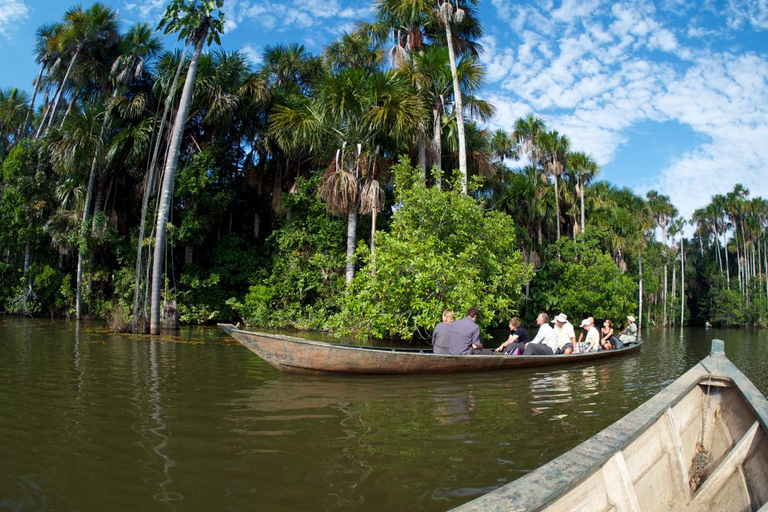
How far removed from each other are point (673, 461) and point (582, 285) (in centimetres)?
2877

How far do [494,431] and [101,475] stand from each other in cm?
→ 390

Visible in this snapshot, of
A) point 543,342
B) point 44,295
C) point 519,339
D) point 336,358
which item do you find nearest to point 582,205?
point 519,339

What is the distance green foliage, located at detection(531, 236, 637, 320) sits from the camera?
99.1 feet

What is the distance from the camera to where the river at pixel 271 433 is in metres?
3.62

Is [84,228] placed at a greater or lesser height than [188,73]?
lesser

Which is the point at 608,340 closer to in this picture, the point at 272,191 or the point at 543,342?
the point at 543,342

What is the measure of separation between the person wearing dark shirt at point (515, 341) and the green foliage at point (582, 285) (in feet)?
64.3

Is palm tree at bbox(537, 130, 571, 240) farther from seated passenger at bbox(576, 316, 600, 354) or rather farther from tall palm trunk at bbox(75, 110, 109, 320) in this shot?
tall palm trunk at bbox(75, 110, 109, 320)

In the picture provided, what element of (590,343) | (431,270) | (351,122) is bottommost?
(590,343)

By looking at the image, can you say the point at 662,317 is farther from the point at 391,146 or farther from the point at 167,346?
the point at 167,346

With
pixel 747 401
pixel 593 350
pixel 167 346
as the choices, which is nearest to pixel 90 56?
pixel 167 346

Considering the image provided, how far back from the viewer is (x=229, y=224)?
87.4ft

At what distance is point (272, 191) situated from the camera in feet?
86.9

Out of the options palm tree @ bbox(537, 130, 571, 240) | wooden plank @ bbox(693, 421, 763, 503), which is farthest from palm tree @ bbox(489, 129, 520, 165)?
wooden plank @ bbox(693, 421, 763, 503)
